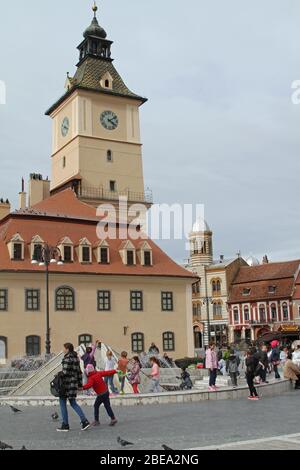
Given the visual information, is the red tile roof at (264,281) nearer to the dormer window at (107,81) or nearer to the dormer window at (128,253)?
the dormer window at (107,81)

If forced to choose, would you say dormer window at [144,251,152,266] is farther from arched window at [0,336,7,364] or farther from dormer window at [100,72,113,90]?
dormer window at [100,72,113,90]

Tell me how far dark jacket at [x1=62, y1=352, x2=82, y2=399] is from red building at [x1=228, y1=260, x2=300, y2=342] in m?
58.8

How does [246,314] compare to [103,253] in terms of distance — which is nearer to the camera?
[103,253]

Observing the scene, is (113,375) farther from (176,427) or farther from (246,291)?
(246,291)

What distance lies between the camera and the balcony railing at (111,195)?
55125 millimetres

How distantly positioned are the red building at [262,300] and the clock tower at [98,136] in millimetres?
23599

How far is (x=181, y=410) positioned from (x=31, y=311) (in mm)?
23979

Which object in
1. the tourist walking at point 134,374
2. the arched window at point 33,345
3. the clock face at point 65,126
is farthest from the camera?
the clock face at point 65,126

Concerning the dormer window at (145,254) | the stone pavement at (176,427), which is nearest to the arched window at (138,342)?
the dormer window at (145,254)

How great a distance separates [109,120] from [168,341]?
2534cm

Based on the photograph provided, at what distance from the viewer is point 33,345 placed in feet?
125

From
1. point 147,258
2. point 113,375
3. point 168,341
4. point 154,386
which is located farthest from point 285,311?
point 113,375

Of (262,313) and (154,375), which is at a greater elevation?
(262,313)

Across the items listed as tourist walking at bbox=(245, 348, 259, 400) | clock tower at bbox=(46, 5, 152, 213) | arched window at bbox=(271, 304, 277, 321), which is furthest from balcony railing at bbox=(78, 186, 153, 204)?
tourist walking at bbox=(245, 348, 259, 400)
